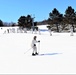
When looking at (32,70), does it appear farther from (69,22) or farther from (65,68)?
(69,22)

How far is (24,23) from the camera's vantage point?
97.3 meters

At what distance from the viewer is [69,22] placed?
207ft

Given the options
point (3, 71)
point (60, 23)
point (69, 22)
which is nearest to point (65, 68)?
point (3, 71)

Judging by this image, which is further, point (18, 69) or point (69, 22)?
point (69, 22)

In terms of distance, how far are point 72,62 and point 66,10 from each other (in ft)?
180

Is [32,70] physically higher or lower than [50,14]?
lower

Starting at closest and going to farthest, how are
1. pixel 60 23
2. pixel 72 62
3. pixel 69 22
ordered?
pixel 72 62 < pixel 69 22 < pixel 60 23

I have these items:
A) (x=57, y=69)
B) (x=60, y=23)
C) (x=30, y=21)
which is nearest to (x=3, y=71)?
(x=57, y=69)

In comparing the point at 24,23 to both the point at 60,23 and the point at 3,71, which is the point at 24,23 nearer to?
the point at 60,23

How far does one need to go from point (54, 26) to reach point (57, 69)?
61.1 m

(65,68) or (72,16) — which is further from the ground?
(72,16)

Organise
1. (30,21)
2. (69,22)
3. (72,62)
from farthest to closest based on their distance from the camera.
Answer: (30,21) < (69,22) < (72,62)

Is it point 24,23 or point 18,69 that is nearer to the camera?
point 18,69

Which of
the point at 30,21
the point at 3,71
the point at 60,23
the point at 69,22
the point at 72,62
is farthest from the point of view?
the point at 30,21
